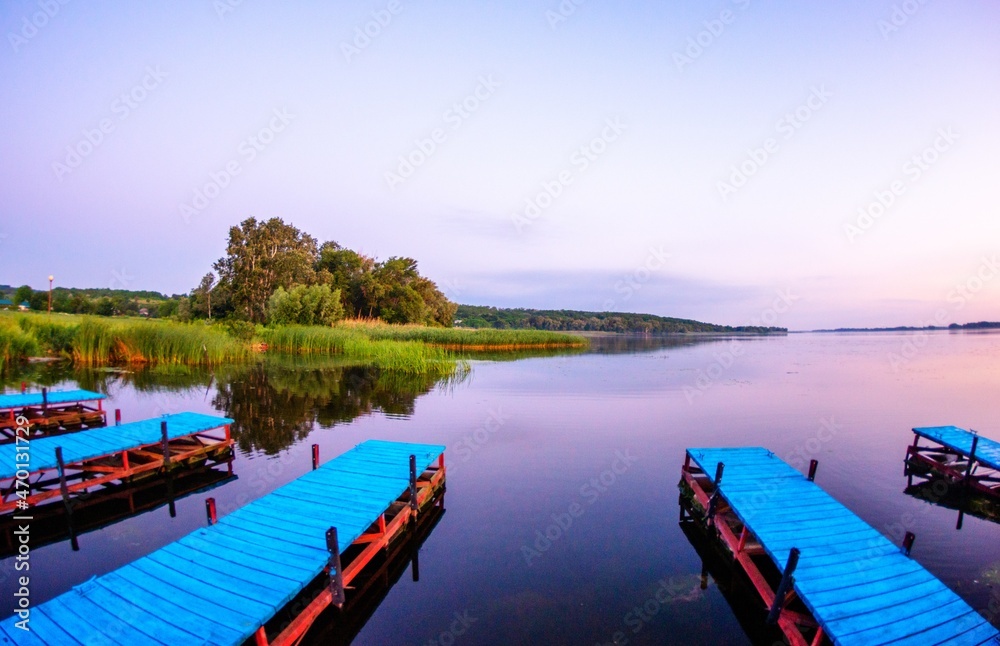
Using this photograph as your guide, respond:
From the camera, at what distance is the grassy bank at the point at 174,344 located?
2258 centimetres

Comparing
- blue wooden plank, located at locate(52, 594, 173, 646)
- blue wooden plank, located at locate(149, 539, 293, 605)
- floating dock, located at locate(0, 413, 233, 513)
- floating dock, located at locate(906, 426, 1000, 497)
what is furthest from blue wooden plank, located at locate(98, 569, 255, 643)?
floating dock, located at locate(906, 426, 1000, 497)

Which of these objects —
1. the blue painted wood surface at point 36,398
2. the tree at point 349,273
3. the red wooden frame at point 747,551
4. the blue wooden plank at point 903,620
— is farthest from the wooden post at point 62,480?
the tree at point 349,273

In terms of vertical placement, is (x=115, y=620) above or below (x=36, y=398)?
below

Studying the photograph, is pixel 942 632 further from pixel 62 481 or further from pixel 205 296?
pixel 205 296

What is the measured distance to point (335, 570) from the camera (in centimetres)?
507

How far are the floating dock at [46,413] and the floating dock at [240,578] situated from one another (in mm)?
10557

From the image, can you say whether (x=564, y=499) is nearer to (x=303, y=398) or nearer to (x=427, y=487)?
(x=427, y=487)

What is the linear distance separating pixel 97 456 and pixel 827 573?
11.7 metres

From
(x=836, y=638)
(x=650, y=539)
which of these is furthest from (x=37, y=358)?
(x=836, y=638)

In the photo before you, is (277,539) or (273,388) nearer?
(277,539)

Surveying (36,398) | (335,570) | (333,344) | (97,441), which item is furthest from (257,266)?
(335,570)

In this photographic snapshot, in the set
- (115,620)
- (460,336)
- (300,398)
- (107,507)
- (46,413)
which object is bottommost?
(107,507)

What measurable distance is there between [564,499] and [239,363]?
24.3 metres

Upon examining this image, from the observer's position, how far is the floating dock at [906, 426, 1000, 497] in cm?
962
